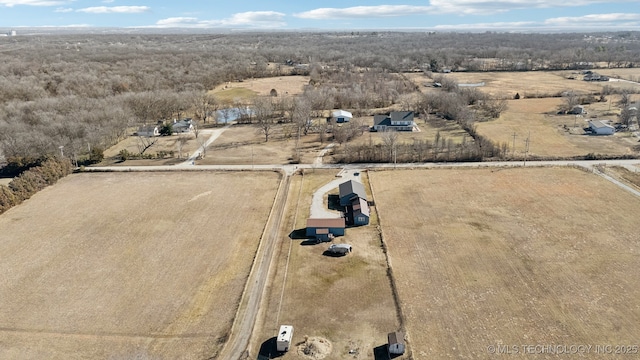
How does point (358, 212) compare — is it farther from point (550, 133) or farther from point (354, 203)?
point (550, 133)

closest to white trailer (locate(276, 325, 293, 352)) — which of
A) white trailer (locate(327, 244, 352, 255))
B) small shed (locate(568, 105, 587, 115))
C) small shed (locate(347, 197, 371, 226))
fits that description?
white trailer (locate(327, 244, 352, 255))

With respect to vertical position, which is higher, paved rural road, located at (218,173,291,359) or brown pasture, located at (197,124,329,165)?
brown pasture, located at (197,124,329,165)

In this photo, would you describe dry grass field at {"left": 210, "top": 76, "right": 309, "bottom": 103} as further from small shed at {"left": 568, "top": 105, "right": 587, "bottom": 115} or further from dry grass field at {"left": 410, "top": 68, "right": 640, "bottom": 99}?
small shed at {"left": 568, "top": 105, "right": 587, "bottom": 115}

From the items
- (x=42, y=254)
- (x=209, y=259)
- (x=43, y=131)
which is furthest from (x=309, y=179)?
(x=43, y=131)

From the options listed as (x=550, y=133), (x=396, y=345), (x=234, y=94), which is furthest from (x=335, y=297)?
(x=234, y=94)

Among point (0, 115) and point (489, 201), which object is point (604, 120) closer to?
point (489, 201)
